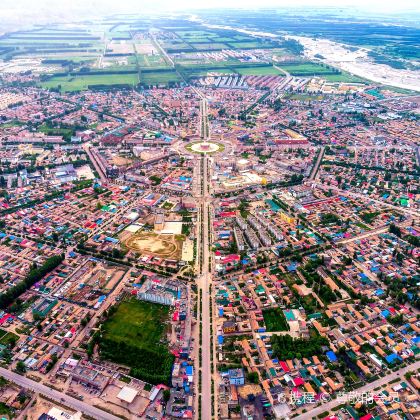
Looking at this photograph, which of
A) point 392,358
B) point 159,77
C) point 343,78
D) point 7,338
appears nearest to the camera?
point 392,358

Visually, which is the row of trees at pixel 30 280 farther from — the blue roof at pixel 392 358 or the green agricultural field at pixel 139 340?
the blue roof at pixel 392 358

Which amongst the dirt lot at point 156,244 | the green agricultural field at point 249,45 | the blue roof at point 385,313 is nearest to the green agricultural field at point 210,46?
the green agricultural field at point 249,45

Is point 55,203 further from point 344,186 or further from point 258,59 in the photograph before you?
point 258,59

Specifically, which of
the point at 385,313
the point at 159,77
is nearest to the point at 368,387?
the point at 385,313

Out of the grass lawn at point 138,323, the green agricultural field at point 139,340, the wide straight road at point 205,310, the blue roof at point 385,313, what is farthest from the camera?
the blue roof at point 385,313

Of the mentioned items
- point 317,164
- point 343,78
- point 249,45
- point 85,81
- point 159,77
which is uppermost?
point 249,45

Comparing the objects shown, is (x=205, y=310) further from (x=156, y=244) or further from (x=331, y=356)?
(x=156, y=244)
